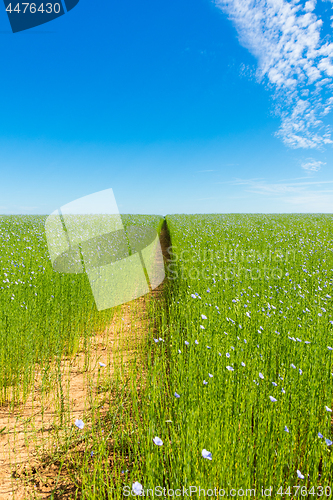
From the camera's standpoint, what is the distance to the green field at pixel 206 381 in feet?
6.47

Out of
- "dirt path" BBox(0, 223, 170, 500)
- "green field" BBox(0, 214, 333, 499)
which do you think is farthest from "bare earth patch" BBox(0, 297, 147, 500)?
"green field" BBox(0, 214, 333, 499)

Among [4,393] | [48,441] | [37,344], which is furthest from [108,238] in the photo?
[48,441]

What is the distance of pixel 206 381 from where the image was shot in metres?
2.75

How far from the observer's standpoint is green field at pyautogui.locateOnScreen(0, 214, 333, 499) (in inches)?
77.6

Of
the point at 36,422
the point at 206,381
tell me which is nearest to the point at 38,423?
the point at 36,422

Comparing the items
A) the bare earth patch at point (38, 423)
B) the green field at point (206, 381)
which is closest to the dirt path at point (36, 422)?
the bare earth patch at point (38, 423)

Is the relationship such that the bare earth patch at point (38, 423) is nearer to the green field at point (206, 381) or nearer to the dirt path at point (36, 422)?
the dirt path at point (36, 422)

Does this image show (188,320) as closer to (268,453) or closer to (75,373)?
(75,373)

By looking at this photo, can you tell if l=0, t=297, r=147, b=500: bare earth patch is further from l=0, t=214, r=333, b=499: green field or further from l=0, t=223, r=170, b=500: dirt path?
l=0, t=214, r=333, b=499: green field

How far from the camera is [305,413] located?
255 cm

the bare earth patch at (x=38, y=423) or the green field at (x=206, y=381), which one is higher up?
the green field at (x=206, y=381)

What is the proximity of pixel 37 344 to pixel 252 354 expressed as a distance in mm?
3444

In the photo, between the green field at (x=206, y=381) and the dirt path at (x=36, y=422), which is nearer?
the green field at (x=206, y=381)

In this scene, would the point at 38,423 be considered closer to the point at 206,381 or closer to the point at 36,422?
the point at 36,422
